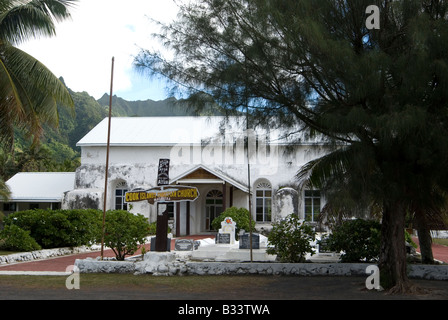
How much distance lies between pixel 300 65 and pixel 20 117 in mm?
9347

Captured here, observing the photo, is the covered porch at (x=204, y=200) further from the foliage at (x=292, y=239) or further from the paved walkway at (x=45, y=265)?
the foliage at (x=292, y=239)

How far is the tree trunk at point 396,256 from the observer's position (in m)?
10.0

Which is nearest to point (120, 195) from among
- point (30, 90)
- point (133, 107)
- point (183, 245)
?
point (183, 245)

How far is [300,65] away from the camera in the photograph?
9.51 metres

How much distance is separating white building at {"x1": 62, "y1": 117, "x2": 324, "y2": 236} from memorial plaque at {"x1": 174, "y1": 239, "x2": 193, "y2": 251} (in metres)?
8.40

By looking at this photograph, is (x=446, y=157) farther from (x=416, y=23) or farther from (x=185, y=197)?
(x=185, y=197)

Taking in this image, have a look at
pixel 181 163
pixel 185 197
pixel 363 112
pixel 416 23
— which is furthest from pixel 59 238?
pixel 416 23

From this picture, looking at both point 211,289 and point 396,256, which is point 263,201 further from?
point 396,256

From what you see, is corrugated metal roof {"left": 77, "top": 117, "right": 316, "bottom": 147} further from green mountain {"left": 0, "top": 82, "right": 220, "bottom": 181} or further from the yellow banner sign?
the yellow banner sign

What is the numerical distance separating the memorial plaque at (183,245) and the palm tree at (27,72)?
616 cm

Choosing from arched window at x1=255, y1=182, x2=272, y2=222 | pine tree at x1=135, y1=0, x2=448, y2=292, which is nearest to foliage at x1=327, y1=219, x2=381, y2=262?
pine tree at x1=135, y1=0, x2=448, y2=292

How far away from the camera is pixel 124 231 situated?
1416 cm

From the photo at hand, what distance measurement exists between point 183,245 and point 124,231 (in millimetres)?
4660

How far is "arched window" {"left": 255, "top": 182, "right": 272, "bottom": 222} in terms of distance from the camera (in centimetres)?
2842
